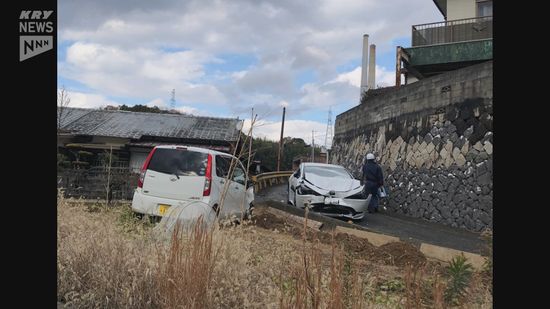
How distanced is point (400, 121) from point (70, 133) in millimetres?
16484

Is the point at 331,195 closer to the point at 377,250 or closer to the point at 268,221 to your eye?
the point at 268,221

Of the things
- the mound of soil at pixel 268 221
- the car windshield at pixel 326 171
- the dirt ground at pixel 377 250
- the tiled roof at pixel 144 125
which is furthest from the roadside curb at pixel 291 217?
the tiled roof at pixel 144 125

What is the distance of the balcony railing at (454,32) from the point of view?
49.8 feet

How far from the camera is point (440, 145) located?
10.7 metres

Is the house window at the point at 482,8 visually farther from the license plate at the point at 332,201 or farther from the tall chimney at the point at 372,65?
the license plate at the point at 332,201

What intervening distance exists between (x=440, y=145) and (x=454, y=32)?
7.74 metres

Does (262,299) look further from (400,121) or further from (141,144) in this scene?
(141,144)

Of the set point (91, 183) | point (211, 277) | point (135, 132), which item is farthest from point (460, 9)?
point (211, 277)

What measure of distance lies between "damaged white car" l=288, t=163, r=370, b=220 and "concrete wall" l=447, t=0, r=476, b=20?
37.1 ft
